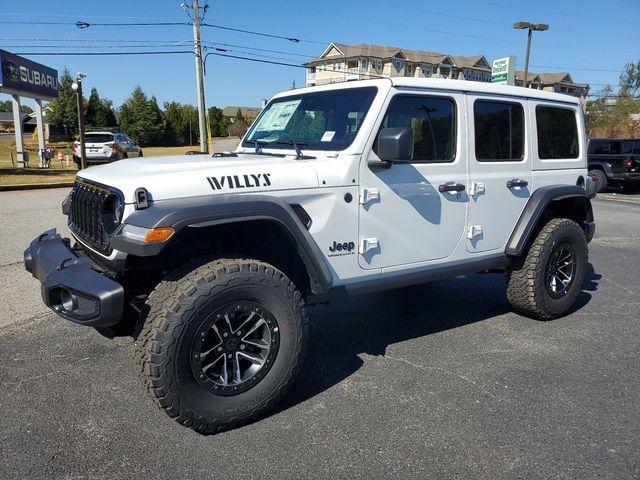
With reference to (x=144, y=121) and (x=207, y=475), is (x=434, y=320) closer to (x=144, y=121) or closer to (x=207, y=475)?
(x=207, y=475)

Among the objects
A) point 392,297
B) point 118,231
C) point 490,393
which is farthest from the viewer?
point 392,297

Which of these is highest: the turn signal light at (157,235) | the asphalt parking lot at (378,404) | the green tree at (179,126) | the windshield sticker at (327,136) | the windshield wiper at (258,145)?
the green tree at (179,126)

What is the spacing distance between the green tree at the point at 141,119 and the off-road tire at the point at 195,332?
5318cm

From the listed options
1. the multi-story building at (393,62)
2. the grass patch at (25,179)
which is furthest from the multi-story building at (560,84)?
the grass patch at (25,179)

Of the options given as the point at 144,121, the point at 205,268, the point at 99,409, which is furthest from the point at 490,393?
the point at 144,121

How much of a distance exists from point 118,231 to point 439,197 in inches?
87.5

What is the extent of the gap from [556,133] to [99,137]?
71.3 feet

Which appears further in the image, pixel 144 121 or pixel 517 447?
pixel 144 121

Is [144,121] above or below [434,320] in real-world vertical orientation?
above

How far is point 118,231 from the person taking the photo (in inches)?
105

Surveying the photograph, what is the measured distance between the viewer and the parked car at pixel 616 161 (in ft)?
56.1

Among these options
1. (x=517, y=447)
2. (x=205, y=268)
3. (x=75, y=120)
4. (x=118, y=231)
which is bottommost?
(x=517, y=447)

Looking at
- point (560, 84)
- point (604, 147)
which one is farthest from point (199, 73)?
point (560, 84)

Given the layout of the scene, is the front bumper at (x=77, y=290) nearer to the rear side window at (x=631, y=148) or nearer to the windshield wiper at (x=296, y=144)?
the windshield wiper at (x=296, y=144)
